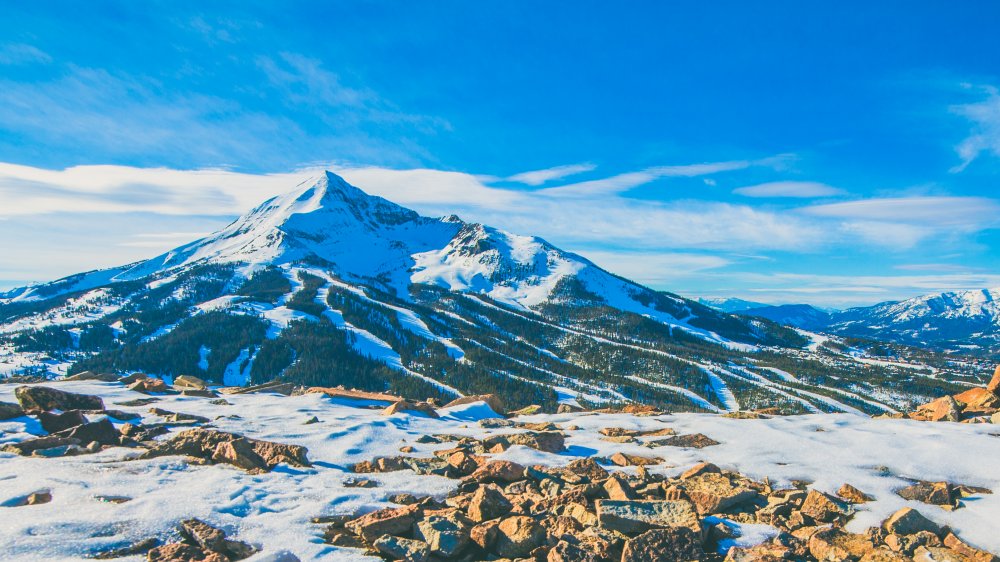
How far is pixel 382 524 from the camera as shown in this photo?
9352 mm

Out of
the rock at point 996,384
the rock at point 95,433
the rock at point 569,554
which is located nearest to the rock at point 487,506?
the rock at point 569,554

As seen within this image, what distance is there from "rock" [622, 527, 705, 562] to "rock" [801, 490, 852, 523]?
12.6ft

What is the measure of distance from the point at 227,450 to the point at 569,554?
10.1 meters

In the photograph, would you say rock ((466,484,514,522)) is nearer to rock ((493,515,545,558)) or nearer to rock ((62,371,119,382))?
rock ((493,515,545,558))

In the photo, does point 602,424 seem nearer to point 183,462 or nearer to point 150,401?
point 183,462

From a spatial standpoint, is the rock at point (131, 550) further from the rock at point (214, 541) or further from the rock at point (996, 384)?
the rock at point (996, 384)

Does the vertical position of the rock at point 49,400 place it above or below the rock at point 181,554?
below

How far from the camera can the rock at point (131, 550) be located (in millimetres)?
7827

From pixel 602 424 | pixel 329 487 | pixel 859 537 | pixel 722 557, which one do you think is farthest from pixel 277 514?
Result: pixel 602 424

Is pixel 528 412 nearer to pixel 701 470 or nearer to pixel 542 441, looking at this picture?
pixel 542 441

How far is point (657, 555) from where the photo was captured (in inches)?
336

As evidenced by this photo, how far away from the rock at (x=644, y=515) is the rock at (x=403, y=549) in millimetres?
3547

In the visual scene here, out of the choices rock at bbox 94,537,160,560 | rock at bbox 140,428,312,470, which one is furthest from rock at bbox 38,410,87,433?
rock at bbox 94,537,160,560

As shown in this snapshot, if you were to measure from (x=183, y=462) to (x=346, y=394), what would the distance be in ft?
51.8
